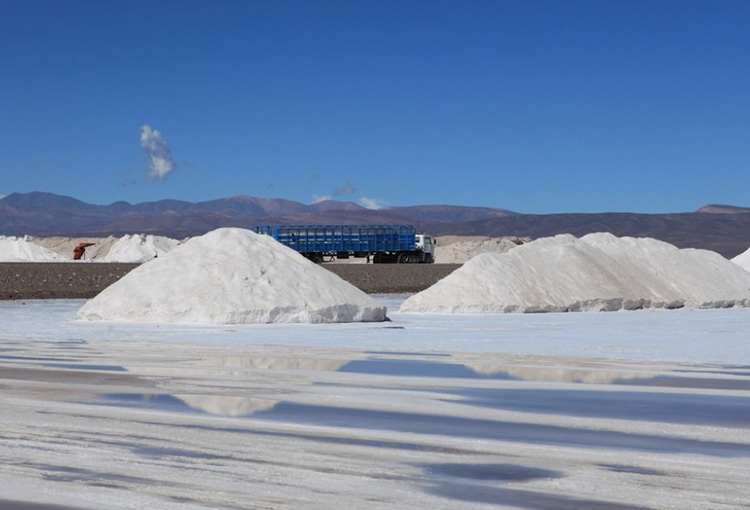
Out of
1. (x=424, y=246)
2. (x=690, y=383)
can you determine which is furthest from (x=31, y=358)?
(x=424, y=246)

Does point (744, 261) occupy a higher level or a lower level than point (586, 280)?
higher

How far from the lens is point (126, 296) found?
18156 mm

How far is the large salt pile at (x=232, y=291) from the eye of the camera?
17.3 m

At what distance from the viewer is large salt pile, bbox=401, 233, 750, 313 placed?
22281 mm

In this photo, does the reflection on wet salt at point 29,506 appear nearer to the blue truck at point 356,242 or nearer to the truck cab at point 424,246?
the blue truck at point 356,242

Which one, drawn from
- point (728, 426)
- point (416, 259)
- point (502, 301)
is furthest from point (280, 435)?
point (416, 259)

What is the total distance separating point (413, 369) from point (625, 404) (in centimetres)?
295

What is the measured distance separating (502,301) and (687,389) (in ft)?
41.8

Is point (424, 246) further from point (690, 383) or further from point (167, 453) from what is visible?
point (167, 453)

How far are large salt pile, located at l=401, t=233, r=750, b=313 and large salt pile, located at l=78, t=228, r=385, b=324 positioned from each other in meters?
3.82

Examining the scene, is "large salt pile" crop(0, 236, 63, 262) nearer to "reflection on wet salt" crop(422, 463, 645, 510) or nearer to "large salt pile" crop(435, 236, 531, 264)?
"large salt pile" crop(435, 236, 531, 264)

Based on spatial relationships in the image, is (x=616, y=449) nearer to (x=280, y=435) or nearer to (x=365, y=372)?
(x=280, y=435)

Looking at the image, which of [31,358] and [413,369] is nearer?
[413,369]

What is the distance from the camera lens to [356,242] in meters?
53.8
